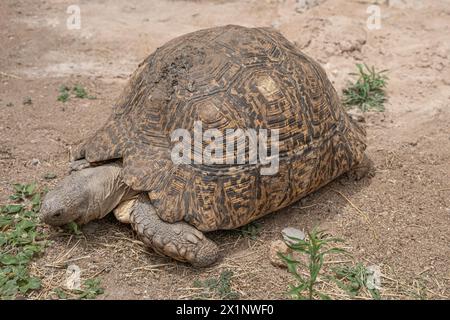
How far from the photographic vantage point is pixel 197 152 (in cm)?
428

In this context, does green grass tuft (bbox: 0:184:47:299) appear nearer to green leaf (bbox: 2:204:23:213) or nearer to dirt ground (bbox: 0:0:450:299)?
green leaf (bbox: 2:204:23:213)

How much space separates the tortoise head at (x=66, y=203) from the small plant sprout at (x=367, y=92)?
3.77 meters

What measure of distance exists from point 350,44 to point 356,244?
396 cm

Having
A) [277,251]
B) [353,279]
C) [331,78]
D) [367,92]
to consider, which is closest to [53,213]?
[277,251]

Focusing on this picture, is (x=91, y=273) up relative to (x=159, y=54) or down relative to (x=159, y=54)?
down

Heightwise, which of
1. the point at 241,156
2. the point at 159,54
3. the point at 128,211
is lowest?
the point at 128,211

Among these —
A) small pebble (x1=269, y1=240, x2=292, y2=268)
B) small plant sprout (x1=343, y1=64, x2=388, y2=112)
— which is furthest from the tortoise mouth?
small plant sprout (x1=343, y1=64, x2=388, y2=112)

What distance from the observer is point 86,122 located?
630 cm

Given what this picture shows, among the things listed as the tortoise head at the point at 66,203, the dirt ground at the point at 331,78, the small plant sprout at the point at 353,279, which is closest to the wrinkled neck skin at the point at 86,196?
the tortoise head at the point at 66,203

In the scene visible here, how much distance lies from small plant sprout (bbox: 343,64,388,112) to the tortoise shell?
1.85 m

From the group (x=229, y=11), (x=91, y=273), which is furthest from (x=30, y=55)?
(x=91, y=273)

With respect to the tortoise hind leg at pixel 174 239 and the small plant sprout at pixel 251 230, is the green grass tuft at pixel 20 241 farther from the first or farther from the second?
the small plant sprout at pixel 251 230

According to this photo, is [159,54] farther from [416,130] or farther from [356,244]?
[416,130]

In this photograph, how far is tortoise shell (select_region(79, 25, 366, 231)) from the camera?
4.24m
